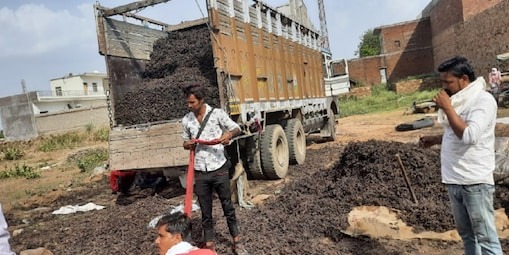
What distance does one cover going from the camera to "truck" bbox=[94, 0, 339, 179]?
18.9 feet

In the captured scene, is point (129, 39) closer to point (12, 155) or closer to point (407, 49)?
point (12, 155)

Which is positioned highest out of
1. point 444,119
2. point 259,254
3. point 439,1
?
point 439,1

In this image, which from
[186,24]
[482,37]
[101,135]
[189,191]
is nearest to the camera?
[189,191]

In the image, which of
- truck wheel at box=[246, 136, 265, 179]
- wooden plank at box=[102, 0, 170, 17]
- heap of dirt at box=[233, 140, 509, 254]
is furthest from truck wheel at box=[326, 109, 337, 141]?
wooden plank at box=[102, 0, 170, 17]

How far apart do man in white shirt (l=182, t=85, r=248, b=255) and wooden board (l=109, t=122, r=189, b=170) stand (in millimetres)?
1852

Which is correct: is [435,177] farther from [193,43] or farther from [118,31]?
[118,31]

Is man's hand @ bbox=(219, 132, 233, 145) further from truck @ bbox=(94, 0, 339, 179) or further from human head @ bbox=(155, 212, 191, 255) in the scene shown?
truck @ bbox=(94, 0, 339, 179)

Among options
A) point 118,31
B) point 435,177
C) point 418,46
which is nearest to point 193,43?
point 118,31

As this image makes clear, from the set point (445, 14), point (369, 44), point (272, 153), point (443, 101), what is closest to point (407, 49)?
point (445, 14)

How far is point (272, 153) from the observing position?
694cm

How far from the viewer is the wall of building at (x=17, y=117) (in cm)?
2841

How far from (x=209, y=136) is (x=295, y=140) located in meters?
4.62

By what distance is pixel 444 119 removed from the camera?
2619mm

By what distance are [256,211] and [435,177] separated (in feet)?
7.36
